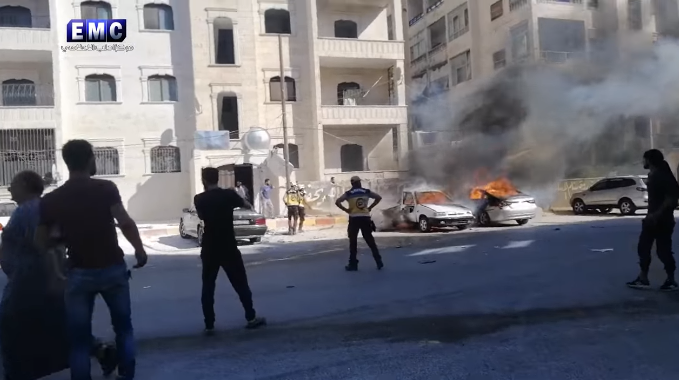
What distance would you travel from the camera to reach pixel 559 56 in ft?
61.6

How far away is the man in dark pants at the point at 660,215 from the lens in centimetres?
714


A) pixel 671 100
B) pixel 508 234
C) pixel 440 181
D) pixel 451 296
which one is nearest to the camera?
pixel 451 296

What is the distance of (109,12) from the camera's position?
2570cm

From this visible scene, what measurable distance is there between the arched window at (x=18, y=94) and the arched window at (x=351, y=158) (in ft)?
45.9

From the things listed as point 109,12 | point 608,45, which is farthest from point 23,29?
point 608,45

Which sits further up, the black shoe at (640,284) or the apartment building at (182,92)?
the apartment building at (182,92)

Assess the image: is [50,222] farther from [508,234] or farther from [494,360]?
[508,234]

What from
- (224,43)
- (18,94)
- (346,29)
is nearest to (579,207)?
(346,29)

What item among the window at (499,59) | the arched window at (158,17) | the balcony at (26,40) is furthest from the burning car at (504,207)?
the balcony at (26,40)

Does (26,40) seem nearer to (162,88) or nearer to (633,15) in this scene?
(162,88)

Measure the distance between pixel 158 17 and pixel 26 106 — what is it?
22.3 ft

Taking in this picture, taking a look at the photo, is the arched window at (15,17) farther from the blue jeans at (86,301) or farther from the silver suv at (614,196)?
the blue jeans at (86,301)

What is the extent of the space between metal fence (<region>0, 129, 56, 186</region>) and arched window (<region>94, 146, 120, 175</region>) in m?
1.85

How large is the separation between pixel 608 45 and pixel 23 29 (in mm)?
22238
